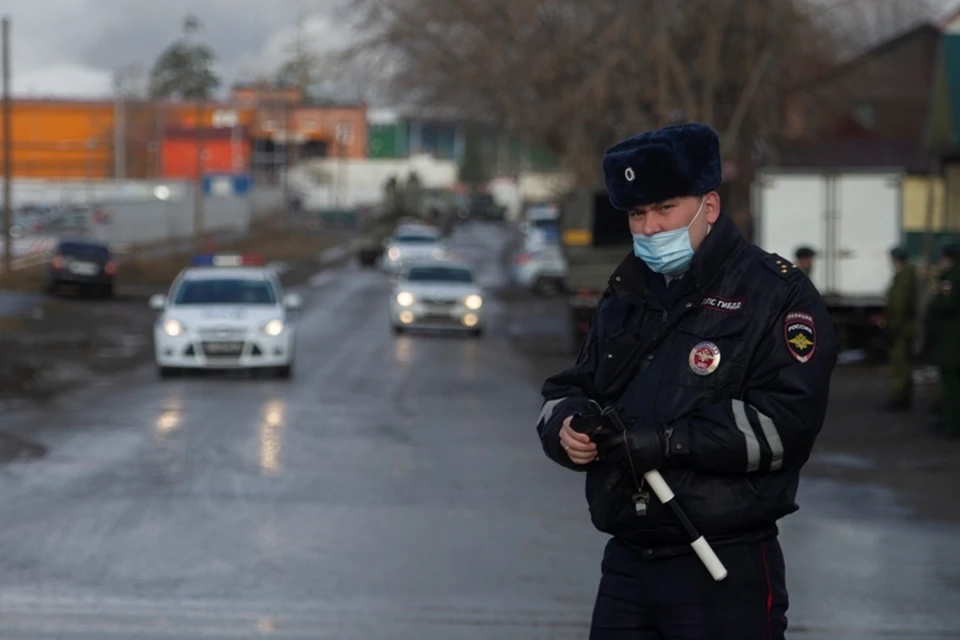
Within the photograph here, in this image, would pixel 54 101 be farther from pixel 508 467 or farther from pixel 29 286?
pixel 508 467

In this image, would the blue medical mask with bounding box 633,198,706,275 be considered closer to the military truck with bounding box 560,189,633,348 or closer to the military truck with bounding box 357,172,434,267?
the military truck with bounding box 560,189,633,348

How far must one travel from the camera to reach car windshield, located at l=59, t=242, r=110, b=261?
4353 centimetres

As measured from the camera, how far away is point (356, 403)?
1969cm

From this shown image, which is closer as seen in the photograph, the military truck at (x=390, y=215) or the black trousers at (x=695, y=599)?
the black trousers at (x=695, y=599)

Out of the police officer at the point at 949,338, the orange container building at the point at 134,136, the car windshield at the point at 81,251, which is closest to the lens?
the police officer at the point at 949,338

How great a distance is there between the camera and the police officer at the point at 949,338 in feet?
52.2

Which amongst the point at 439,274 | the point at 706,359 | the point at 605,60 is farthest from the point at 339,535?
the point at 605,60

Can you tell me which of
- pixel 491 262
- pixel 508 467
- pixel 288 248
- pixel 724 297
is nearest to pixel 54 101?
pixel 288 248

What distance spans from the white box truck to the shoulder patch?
2241cm

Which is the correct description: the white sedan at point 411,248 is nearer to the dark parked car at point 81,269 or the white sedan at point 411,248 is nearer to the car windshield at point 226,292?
the dark parked car at point 81,269

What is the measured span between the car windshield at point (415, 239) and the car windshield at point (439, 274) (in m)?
22.4

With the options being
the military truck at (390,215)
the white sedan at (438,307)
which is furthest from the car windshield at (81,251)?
the military truck at (390,215)

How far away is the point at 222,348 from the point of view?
2242cm

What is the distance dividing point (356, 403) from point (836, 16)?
2325 cm
